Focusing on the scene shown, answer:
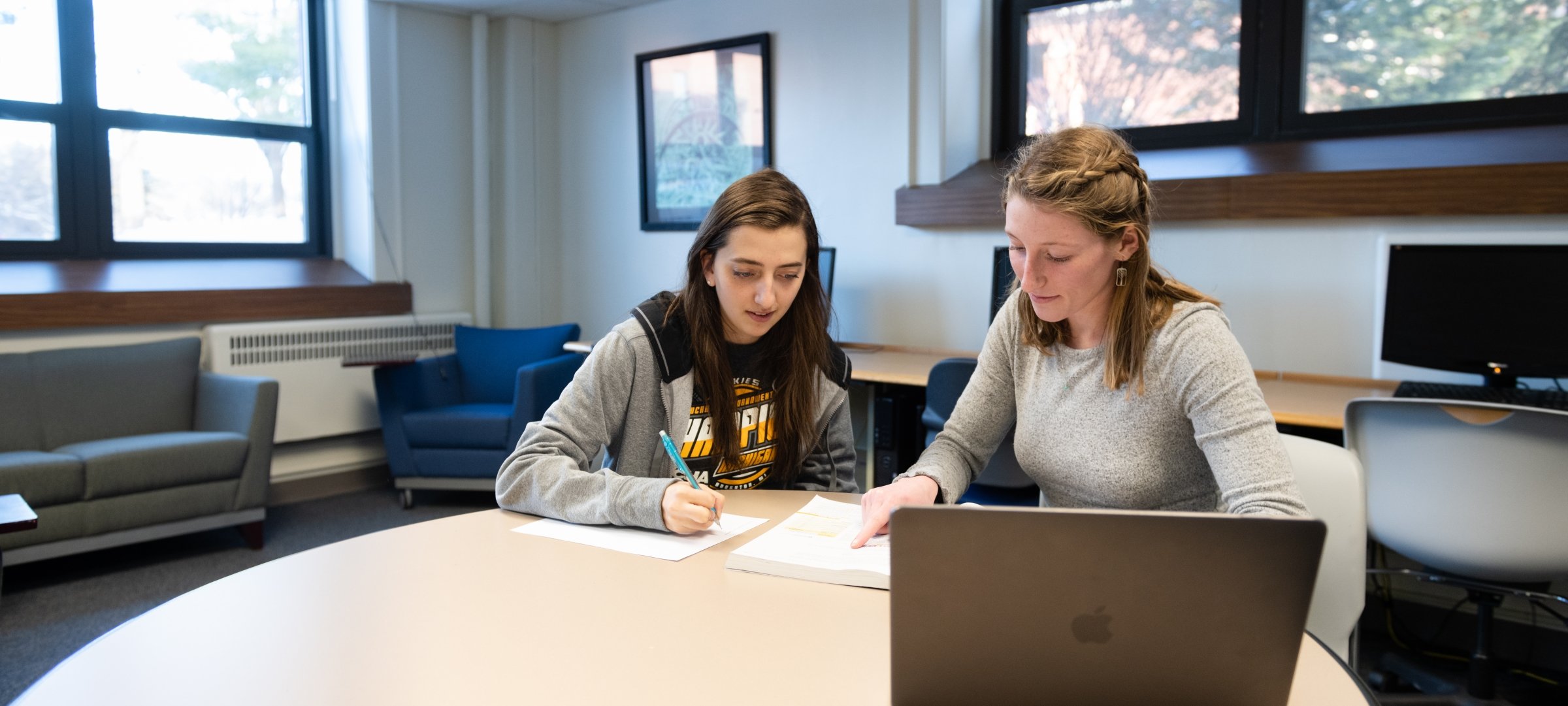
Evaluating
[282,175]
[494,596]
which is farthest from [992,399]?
[282,175]

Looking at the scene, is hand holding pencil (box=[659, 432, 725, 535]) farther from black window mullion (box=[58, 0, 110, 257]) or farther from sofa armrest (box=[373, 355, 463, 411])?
black window mullion (box=[58, 0, 110, 257])

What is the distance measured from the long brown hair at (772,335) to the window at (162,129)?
353 cm

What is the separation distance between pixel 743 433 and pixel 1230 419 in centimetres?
77

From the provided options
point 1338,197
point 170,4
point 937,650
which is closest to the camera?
point 937,650

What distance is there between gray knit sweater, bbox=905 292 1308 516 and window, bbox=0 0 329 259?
3956 millimetres

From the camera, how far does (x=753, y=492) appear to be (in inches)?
65.0

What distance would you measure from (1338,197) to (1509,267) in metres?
0.49

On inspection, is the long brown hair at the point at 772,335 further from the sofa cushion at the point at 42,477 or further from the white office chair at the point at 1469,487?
the sofa cushion at the point at 42,477

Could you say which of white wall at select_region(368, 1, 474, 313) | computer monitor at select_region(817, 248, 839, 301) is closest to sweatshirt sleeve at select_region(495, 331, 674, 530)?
computer monitor at select_region(817, 248, 839, 301)

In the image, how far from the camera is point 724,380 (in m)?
1.68

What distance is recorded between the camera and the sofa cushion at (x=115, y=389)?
3520 millimetres

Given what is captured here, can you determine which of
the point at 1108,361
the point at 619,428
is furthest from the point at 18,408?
the point at 1108,361

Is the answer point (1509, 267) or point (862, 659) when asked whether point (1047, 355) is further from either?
point (1509, 267)

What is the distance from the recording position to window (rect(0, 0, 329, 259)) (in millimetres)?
3914
